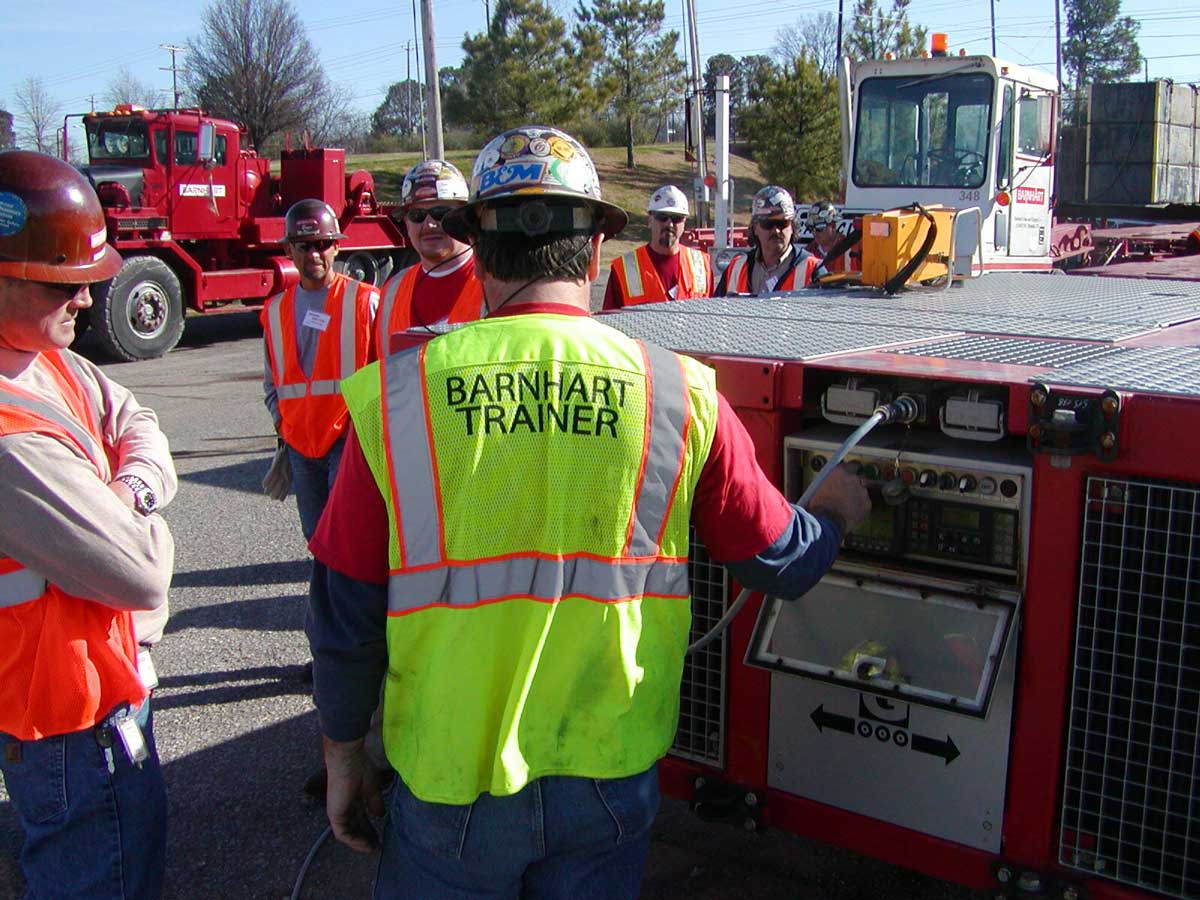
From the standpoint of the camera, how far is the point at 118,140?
15.8m

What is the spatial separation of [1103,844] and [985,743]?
30 cm

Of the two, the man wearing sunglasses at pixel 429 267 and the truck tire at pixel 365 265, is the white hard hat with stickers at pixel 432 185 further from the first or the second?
the truck tire at pixel 365 265

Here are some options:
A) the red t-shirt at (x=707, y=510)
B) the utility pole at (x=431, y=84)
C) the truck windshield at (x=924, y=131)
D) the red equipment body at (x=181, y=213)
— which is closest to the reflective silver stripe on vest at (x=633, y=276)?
the red t-shirt at (x=707, y=510)

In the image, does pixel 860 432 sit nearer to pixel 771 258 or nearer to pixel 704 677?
pixel 704 677

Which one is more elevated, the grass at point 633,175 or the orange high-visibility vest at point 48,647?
the grass at point 633,175

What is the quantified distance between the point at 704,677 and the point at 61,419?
1.66 metres

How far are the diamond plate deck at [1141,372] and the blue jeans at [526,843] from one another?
121 cm

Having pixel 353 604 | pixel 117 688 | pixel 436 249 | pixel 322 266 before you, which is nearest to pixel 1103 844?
pixel 353 604

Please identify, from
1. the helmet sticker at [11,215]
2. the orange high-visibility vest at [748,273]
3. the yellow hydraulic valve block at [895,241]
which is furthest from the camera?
the orange high-visibility vest at [748,273]

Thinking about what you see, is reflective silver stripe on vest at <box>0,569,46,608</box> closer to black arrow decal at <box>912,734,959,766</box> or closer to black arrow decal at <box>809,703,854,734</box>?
black arrow decal at <box>809,703,854,734</box>

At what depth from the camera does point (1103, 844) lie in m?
2.34

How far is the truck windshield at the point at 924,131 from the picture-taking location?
1041 centimetres

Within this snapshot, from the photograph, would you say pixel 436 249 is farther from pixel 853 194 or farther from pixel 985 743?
pixel 853 194

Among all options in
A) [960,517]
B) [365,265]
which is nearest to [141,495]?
[960,517]
